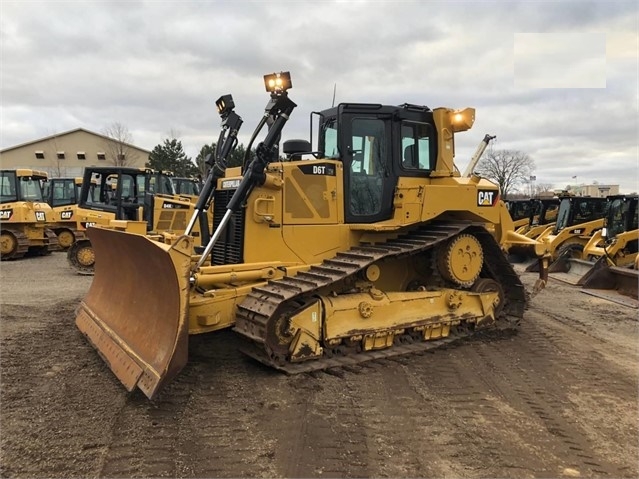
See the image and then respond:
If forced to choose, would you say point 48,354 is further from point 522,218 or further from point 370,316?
point 522,218

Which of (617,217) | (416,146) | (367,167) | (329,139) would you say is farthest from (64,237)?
(617,217)

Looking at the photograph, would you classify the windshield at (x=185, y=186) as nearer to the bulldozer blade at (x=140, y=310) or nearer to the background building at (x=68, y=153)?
the bulldozer blade at (x=140, y=310)

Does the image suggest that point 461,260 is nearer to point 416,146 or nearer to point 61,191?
point 416,146

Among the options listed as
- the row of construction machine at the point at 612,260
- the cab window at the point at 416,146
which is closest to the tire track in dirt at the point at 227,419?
the cab window at the point at 416,146

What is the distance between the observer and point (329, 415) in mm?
4000

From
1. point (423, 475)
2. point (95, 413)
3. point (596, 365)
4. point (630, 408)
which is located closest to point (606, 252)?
point (596, 365)

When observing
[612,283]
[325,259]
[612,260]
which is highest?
[325,259]

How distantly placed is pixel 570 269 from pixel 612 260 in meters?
1.13

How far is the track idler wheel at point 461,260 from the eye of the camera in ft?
20.0

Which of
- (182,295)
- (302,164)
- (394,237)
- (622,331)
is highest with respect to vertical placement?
(302,164)

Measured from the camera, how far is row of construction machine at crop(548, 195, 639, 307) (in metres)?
10.1

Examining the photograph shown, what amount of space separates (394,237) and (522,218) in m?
16.5

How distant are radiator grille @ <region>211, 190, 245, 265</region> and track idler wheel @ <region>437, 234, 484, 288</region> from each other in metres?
2.47

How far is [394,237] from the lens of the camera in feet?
20.7
